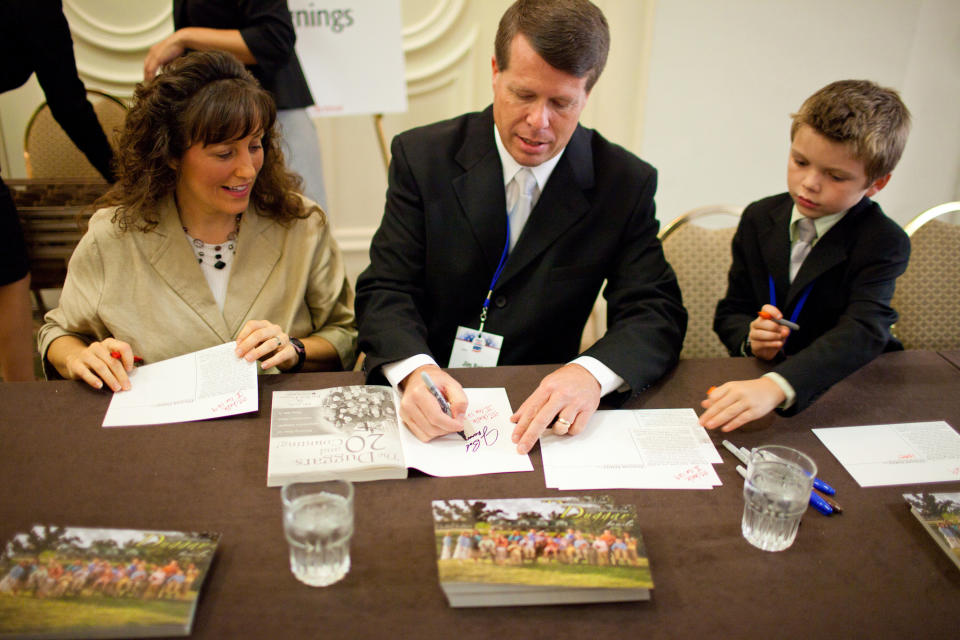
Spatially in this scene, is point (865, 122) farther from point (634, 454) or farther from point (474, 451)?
point (474, 451)

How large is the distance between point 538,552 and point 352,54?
2.77 metres

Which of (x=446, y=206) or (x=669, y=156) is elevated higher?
(x=446, y=206)

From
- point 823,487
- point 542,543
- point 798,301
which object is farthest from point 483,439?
point 798,301

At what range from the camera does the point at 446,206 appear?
1.79m

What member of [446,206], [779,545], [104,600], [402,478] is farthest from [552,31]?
[104,600]

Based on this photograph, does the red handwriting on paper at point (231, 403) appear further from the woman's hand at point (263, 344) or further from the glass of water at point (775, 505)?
the glass of water at point (775, 505)

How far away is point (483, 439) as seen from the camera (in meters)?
1.32

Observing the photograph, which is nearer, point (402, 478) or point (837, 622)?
point (837, 622)

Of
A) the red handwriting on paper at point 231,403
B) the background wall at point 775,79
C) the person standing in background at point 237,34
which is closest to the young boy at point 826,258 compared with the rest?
the red handwriting on paper at point 231,403

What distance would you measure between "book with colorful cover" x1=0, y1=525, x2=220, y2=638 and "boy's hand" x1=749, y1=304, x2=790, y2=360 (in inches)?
49.9

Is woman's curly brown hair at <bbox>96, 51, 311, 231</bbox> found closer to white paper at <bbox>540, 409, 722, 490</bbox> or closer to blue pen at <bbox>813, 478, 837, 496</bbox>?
white paper at <bbox>540, 409, 722, 490</bbox>

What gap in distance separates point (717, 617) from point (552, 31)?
1.17 m

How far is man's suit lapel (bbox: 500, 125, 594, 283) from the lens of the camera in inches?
69.3

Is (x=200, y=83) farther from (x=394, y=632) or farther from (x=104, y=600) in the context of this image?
(x=394, y=632)
